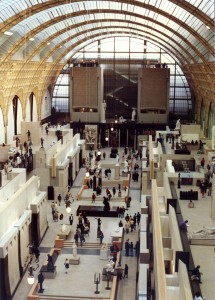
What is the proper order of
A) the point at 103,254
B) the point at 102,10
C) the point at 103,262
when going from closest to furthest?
the point at 103,262 → the point at 103,254 → the point at 102,10

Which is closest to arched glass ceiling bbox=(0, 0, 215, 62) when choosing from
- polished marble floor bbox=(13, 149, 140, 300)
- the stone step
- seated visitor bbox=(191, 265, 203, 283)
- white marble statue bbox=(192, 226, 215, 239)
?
polished marble floor bbox=(13, 149, 140, 300)

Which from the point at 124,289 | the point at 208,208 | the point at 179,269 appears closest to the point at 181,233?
the point at 179,269

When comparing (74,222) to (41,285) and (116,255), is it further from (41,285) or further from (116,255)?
(41,285)

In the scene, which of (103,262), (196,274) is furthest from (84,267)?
(196,274)

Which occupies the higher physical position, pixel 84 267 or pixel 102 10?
pixel 102 10

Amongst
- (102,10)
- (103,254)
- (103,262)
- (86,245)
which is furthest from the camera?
(102,10)

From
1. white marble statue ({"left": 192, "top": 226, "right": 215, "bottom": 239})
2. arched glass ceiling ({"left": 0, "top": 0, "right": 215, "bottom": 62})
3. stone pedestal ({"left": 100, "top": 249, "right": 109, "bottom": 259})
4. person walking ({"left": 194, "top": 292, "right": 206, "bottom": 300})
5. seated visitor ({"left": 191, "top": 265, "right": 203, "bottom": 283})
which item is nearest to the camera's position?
person walking ({"left": 194, "top": 292, "right": 206, "bottom": 300})

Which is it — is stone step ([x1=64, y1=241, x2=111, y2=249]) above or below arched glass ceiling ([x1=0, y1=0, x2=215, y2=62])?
below

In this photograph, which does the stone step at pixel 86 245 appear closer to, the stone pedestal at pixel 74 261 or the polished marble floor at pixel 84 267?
the polished marble floor at pixel 84 267

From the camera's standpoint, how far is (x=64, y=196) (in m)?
39.3

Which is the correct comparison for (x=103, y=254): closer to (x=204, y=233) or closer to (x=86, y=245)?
(x=86, y=245)

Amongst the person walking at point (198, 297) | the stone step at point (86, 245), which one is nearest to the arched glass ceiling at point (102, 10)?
the stone step at point (86, 245)

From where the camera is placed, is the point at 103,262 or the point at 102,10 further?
the point at 102,10

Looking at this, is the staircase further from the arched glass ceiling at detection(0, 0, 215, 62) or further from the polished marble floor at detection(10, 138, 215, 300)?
the arched glass ceiling at detection(0, 0, 215, 62)
